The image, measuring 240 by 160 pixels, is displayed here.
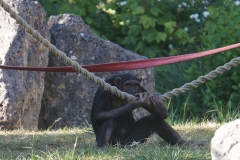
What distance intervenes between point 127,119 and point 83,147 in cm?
109

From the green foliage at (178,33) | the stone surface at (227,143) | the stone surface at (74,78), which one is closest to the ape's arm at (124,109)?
the stone surface at (227,143)

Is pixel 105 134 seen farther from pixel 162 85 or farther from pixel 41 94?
pixel 162 85

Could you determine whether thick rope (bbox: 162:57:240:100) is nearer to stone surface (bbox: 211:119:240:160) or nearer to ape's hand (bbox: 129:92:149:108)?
ape's hand (bbox: 129:92:149:108)

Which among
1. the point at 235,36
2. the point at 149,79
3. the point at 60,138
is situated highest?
the point at 235,36

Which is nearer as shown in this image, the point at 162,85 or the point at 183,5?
the point at 162,85

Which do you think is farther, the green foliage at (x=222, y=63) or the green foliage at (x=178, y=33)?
the green foliage at (x=178, y=33)

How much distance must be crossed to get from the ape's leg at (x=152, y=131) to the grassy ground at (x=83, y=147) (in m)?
0.10

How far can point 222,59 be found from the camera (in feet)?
29.3

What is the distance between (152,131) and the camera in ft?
19.0

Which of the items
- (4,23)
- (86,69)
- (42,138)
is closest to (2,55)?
(4,23)

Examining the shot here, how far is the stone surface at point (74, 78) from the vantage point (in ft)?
26.6

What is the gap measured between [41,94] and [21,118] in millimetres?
→ 652

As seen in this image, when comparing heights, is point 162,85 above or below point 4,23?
below

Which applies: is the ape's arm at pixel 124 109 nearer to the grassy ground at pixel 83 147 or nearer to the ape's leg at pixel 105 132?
the ape's leg at pixel 105 132
